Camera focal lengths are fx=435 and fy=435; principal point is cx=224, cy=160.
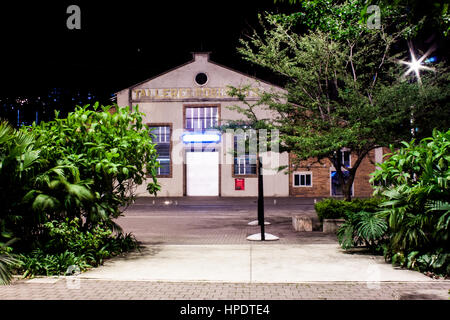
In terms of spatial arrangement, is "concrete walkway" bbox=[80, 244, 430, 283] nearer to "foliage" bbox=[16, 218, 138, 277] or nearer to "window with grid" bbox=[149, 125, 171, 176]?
"foliage" bbox=[16, 218, 138, 277]

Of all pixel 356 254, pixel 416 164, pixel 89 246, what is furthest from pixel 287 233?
pixel 89 246

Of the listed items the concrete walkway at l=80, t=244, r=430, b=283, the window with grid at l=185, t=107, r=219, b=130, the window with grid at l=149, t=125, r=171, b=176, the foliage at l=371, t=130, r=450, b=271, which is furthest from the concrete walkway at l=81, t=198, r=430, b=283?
the window with grid at l=185, t=107, r=219, b=130

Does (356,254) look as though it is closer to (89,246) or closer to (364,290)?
(364,290)

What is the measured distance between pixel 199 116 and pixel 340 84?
17006 mm

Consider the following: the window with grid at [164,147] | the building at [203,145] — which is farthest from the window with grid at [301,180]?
the window with grid at [164,147]

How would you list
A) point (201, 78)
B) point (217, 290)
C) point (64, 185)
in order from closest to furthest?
point (217, 290) < point (64, 185) < point (201, 78)

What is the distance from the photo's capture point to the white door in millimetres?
29828

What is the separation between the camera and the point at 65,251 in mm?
7648

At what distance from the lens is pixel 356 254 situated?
8680 mm

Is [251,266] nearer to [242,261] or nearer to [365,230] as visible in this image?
[242,261]

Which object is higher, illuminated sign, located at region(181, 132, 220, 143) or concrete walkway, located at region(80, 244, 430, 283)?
illuminated sign, located at region(181, 132, 220, 143)

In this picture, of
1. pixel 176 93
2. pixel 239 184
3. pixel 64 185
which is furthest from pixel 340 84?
pixel 176 93

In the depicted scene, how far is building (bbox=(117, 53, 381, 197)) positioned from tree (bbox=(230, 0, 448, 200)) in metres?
15.9

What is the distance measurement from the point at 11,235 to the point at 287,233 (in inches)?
288
